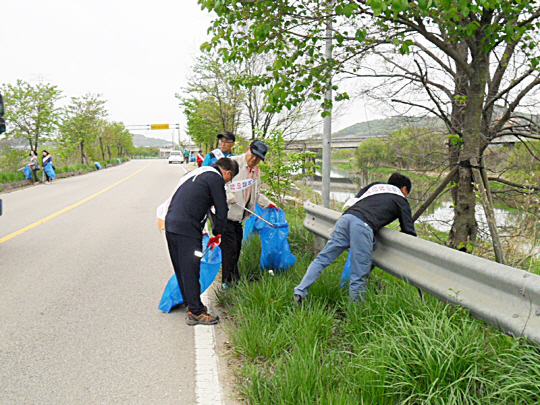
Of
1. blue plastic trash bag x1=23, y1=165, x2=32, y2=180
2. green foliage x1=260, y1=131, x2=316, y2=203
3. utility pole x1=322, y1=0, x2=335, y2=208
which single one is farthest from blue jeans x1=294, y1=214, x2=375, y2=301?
blue plastic trash bag x1=23, y1=165, x2=32, y2=180

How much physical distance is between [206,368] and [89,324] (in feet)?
5.07

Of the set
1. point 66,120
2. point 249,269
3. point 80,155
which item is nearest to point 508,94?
point 249,269

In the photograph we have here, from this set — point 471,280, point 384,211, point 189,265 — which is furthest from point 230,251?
point 471,280

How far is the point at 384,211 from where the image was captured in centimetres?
450

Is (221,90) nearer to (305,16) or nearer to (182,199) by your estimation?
(305,16)

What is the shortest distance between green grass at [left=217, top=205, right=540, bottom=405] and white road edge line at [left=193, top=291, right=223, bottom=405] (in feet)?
0.62

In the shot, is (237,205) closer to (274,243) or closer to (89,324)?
(274,243)

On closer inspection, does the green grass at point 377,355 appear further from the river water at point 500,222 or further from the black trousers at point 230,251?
the river water at point 500,222

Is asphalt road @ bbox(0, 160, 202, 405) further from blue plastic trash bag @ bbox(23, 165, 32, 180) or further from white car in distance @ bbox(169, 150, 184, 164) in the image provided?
white car in distance @ bbox(169, 150, 184, 164)

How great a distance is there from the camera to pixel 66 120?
40344 mm

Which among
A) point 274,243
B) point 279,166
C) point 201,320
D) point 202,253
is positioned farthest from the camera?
point 279,166

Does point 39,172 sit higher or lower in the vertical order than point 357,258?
lower

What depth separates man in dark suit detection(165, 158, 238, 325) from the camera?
4.62m

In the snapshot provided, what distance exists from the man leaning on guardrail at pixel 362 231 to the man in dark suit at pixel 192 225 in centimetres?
97
